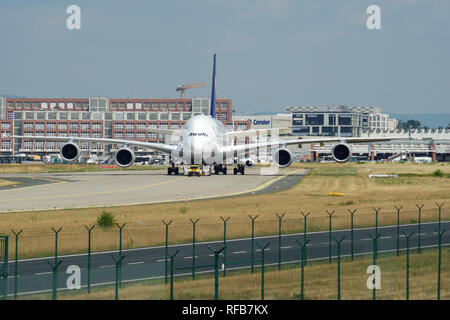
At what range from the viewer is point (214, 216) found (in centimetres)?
4069

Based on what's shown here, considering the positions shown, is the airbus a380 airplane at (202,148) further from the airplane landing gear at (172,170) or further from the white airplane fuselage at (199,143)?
the airplane landing gear at (172,170)

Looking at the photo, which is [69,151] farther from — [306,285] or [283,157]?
[306,285]

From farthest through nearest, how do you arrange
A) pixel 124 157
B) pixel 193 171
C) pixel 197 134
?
pixel 193 171, pixel 124 157, pixel 197 134

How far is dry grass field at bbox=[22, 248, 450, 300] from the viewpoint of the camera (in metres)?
20.6

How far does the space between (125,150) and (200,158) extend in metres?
9.11

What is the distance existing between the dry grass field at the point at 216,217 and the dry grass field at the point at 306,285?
23.6 ft

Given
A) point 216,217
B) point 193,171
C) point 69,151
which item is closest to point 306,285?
point 216,217

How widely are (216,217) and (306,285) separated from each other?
17.9 m

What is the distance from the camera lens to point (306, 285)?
2228 cm

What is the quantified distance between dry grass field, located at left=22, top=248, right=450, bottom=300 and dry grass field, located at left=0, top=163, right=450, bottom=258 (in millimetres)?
7178

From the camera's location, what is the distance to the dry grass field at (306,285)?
20589mm

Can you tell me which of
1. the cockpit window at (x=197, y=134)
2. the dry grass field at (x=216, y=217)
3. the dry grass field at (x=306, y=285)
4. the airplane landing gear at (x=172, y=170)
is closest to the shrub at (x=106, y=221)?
the dry grass field at (x=216, y=217)
